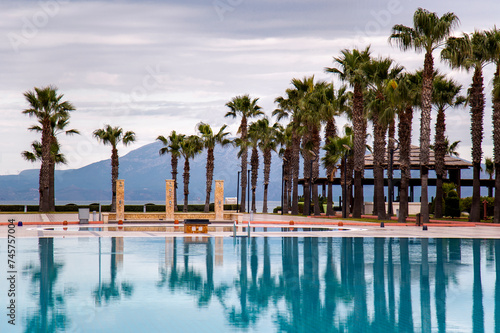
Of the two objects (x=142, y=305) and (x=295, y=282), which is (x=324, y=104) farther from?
(x=142, y=305)

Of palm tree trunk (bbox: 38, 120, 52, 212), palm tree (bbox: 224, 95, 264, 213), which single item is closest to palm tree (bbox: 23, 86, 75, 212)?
palm tree trunk (bbox: 38, 120, 52, 212)

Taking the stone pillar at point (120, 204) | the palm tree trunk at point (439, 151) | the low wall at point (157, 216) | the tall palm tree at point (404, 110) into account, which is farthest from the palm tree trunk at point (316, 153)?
the stone pillar at point (120, 204)

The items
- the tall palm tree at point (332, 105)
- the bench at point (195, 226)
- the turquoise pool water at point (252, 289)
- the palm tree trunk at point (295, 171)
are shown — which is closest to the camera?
the turquoise pool water at point (252, 289)

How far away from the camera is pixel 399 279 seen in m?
15.4

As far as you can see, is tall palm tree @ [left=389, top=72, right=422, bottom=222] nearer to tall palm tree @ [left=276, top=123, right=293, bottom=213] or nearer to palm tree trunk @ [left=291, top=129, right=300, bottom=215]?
palm tree trunk @ [left=291, top=129, right=300, bottom=215]

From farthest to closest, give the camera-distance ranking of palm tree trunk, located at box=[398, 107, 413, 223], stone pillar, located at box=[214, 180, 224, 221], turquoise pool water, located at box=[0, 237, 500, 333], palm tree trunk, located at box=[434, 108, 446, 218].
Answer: palm tree trunk, located at box=[434, 108, 446, 218] < stone pillar, located at box=[214, 180, 224, 221] < palm tree trunk, located at box=[398, 107, 413, 223] < turquoise pool water, located at box=[0, 237, 500, 333]

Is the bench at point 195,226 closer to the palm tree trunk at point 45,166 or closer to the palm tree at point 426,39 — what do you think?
the palm tree at point 426,39

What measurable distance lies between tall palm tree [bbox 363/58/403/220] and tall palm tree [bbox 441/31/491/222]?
15.1ft

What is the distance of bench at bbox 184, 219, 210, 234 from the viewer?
32.2m

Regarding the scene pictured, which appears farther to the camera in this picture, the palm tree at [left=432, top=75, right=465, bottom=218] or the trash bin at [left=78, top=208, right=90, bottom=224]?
the palm tree at [left=432, top=75, right=465, bottom=218]

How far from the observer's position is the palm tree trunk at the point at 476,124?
45.2m

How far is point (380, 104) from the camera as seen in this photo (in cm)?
4772

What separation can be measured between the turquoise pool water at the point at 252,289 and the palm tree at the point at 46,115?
1596 inches

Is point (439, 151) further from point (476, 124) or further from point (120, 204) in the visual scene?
point (120, 204)
